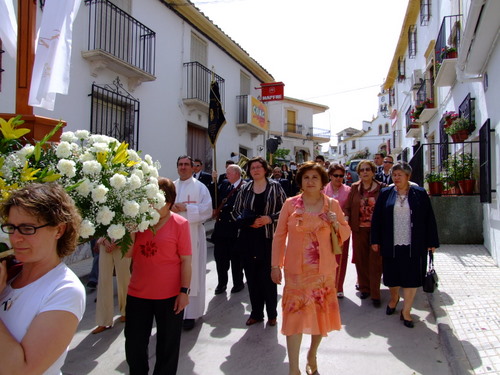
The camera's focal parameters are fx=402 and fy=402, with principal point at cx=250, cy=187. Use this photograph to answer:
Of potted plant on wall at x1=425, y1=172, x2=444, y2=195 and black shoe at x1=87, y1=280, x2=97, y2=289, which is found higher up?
potted plant on wall at x1=425, y1=172, x2=444, y2=195

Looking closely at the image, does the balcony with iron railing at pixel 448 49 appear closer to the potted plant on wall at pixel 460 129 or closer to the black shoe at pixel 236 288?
the potted plant on wall at pixel 460 129

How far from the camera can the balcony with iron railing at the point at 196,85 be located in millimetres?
12102

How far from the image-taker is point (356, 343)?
13.2 ft

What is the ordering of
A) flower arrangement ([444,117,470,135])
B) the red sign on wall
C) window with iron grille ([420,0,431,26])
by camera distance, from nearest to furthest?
flower arrangement ([444,117,470,135])
window with iron grille ([420,0,431,26])
the red sign on wall

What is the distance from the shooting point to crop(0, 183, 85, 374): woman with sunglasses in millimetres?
1401

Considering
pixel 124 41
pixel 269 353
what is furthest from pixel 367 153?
pixel 269 353

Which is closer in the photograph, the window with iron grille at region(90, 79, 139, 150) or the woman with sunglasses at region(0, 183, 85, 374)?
the woman with sunglasses at region(0, 183, 85, 374)

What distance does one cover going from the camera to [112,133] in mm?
9102

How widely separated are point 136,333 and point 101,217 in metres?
1.35

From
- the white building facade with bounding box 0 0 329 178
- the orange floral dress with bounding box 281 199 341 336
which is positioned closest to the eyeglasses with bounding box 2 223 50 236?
the orange floral dress with bounding box 281 199 341 336

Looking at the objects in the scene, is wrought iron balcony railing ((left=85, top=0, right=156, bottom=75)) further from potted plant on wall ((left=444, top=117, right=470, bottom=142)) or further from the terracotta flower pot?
potted plant on wall ((left=444, top=117, right=470, bottom=142))

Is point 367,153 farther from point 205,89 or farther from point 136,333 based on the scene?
point 136,333

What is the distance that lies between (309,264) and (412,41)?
1803 cm

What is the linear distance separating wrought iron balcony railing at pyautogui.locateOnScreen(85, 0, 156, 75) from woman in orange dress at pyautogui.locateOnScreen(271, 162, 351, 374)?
6.54 meters
